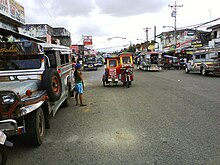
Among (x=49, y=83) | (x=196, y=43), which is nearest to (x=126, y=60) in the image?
(x=49, y=83)

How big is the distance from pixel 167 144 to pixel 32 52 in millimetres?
4138

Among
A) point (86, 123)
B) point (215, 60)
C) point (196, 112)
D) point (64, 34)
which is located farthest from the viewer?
point (64, 34)

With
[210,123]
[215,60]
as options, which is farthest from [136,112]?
[215,60]

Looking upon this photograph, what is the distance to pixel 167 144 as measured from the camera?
430 centimetres

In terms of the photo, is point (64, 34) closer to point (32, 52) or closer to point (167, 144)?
point (32, 52)

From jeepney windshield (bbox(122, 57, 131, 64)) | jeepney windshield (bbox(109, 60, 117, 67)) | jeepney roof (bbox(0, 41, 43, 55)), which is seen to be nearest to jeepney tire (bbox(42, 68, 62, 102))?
jeepney roof (bbox(0, 41, 43, 55))

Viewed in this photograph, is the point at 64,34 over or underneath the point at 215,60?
over

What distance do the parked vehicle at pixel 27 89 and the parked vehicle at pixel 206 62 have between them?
1649 centimetres

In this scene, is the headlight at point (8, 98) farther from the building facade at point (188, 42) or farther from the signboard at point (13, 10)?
the building facade at point (188, 42)

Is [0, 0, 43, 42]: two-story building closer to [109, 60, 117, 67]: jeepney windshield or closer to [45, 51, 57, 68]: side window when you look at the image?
[45, 51, 57, 68]: side window

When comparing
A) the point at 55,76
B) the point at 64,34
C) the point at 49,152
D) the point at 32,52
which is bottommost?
the point at 49,152

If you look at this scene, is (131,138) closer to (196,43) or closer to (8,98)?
(8,98)

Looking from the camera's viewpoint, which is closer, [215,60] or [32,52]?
[32,52]

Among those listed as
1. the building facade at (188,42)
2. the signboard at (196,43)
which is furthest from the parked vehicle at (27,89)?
the signboard at (196,43)
